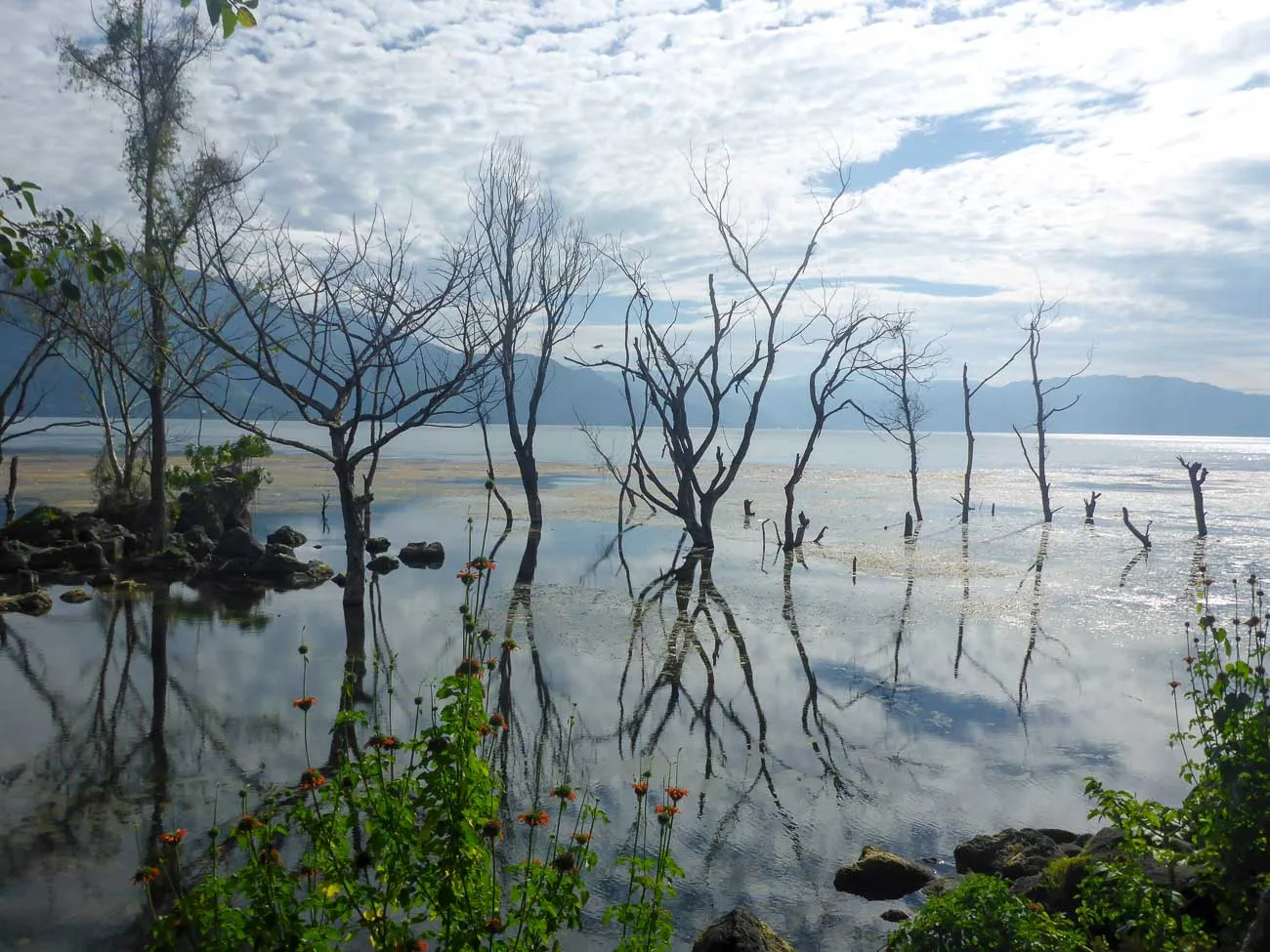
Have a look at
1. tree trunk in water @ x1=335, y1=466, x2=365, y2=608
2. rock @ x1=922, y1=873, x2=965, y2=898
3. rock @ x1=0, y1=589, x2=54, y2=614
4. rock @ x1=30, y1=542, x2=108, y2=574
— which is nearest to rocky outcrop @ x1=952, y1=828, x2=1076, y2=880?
rock @ x1=922, y1=873, x2=965, y2=898

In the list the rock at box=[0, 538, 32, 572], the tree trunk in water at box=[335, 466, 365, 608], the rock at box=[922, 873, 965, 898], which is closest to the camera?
the rock at box=[922, 873, 965, 898]

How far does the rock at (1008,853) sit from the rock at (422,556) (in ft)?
55.7

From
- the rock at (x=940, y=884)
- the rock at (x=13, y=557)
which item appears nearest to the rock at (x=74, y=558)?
the rock at (x=13, y=557)

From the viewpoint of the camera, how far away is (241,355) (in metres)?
13.5

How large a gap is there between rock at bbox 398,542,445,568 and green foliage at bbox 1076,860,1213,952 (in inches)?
759

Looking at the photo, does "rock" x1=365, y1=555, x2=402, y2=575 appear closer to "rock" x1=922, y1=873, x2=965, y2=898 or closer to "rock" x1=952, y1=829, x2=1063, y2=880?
"rock" x1=952, y1=829, x2=1063, y2=880

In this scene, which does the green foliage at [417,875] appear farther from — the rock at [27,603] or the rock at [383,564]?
the rock at [383,564]

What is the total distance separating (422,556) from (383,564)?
140 cm

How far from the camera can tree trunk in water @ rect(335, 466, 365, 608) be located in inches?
576

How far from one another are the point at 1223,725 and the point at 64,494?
4190cm

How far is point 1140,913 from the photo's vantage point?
4.18m

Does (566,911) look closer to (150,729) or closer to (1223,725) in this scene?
(1223,725)

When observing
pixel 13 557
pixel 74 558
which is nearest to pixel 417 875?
pixel 13 557

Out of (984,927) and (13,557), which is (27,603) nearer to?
(13,557)
